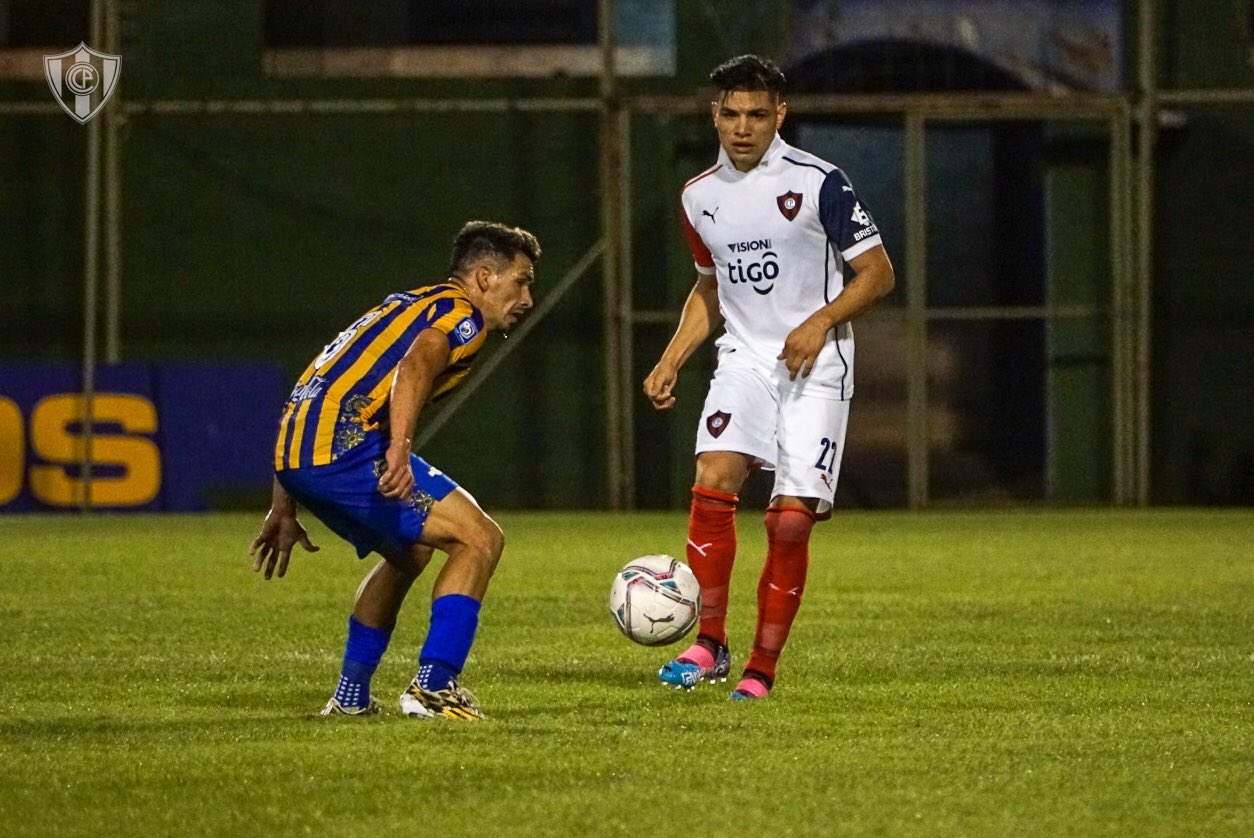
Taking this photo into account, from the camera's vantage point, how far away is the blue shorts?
224 inches

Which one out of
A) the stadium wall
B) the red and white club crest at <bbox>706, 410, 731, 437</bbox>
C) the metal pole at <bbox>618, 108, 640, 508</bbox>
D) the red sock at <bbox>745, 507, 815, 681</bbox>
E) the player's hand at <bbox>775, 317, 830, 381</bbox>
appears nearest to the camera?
the player's hand at <bbox>775, 317, 830, 381</bbox>

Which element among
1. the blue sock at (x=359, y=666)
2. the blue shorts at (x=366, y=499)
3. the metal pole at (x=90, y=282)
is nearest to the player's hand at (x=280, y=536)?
the blue shorts at (x=366, y=499)

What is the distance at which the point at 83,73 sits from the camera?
17.8 meters

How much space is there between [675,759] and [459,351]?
132 centimetres

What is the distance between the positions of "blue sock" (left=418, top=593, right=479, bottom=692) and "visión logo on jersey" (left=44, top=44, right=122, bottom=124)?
1294 cm

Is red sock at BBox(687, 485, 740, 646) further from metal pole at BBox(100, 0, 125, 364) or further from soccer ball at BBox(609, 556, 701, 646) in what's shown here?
metal pole at BBox(100, 0, 125, 364)

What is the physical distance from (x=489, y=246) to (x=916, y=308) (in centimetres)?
1247

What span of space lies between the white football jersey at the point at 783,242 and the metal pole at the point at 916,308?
37.7ft

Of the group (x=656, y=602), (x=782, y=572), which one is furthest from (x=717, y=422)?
(x=656, y=602)

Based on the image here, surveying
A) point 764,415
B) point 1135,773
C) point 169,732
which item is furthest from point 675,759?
point 764,415

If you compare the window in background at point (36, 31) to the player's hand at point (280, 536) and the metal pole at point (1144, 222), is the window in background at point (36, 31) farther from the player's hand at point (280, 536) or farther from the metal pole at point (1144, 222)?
the player's hand at point (280, 536)

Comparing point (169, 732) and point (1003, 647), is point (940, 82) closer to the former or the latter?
point (1003, 647)

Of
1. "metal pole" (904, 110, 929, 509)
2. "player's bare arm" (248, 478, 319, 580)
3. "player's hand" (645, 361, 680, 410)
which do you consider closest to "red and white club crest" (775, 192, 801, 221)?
"player's hand" (645, 361, 680, 410)

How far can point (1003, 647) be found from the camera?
7723mm
